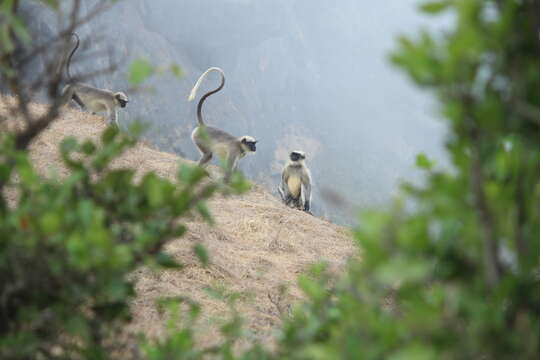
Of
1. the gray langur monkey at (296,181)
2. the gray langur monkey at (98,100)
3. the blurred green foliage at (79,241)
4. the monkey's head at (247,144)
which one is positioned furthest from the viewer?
the gray langur monkey at (98,100)

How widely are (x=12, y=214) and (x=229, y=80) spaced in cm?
3724

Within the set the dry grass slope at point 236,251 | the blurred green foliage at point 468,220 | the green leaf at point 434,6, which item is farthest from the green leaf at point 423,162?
the dry grass slope at point 236,251

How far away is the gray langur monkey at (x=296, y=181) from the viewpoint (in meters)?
11.1

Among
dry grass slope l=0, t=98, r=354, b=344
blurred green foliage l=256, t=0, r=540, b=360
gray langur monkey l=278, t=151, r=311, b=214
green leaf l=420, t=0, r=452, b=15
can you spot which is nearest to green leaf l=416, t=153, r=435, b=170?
blurred green foliage l=256, t=0, r=540, b=360

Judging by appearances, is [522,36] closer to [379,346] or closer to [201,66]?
[379,346]

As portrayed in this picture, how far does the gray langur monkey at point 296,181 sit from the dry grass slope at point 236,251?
1072mm

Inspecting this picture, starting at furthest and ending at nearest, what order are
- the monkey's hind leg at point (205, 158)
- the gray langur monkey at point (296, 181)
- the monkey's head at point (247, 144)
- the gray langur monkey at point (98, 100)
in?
the gray langur monkey at point (98, 100)
the gray langur monkey at point (296, 181)
the monkey's head at point (247, 144)
the monkey's hind leg at point (205, 158)

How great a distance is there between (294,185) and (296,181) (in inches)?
3.8

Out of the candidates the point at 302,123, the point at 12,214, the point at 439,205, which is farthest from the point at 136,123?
the point at 302,123

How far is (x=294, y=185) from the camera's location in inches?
443

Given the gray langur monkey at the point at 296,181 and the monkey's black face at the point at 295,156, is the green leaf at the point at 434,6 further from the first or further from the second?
the monkey's black face at the point at 295,156

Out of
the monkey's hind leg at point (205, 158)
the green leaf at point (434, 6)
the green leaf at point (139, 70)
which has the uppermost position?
the monkey's hind leg at point (205, 158)

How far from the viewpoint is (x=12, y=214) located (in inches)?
50.9

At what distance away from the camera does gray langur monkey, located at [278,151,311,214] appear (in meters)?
11.1
